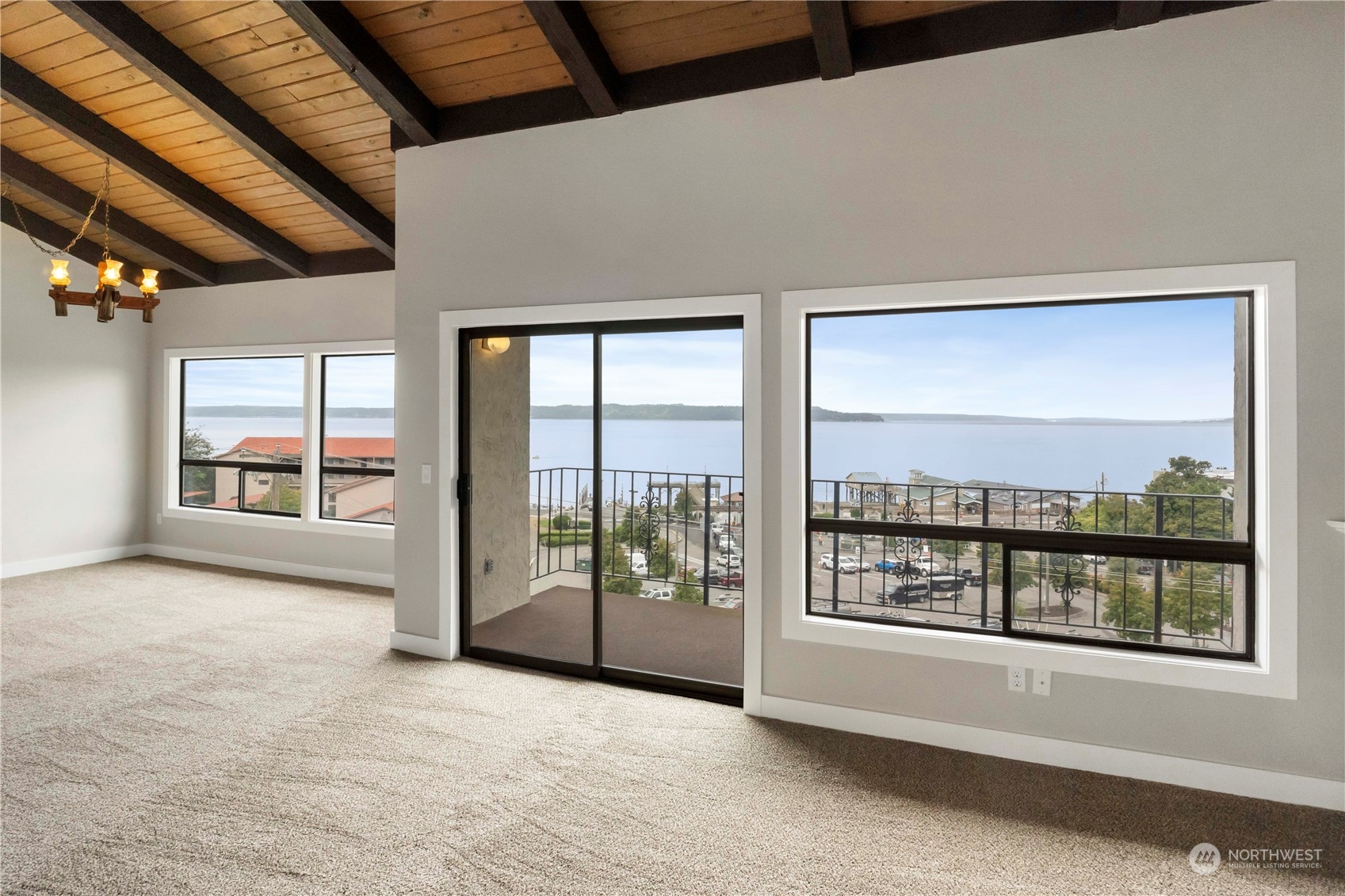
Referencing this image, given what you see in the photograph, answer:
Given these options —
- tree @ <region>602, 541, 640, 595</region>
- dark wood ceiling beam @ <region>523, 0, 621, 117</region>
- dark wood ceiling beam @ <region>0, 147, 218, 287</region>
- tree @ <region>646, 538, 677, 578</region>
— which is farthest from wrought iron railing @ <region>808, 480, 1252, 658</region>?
dark wood ceiling beam @ <region>0, 147, 218, 287</region>

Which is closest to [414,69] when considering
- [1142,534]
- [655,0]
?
[655,0]

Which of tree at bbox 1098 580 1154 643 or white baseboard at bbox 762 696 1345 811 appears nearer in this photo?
white baseboard at bbox 762 696 1345 811

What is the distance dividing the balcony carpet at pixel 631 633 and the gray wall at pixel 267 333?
2.27m

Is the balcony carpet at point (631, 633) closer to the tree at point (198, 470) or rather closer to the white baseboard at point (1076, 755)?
the white baseboard at point (1076, 755)

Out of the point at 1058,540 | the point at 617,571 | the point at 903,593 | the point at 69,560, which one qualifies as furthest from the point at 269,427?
the point at 1058,540

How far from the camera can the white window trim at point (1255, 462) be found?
2494 mm

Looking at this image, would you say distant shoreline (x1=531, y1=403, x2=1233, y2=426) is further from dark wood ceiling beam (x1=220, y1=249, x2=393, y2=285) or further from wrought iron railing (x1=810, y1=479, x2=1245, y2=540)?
dark wood ceiling beam (x1=220, y1=249, x2=393, y2=285)

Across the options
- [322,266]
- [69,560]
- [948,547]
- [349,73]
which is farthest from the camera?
[69,560]

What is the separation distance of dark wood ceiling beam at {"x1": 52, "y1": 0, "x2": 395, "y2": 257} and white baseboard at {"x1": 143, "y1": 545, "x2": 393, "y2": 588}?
8.79 ft

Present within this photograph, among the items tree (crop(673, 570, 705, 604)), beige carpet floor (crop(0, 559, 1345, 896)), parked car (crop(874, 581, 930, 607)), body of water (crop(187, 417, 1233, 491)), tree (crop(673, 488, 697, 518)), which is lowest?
beige carpet floor (crop(0, 559, 1345, 896))

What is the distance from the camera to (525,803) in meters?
2.53

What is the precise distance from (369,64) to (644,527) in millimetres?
2640

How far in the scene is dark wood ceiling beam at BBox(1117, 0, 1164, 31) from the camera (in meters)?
2.52

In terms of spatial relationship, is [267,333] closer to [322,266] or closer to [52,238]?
[322,266]
